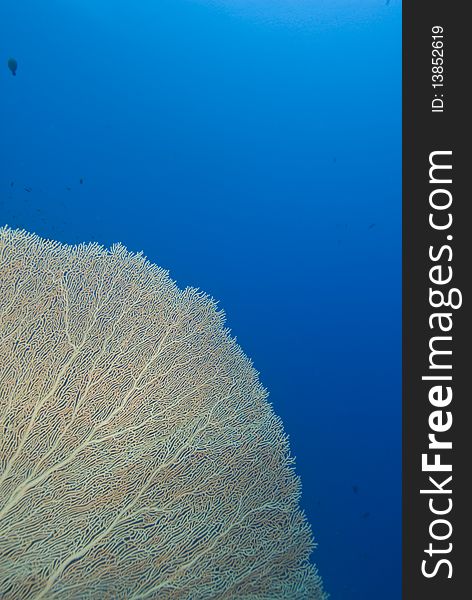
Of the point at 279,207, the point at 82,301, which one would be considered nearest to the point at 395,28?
the point at 279,207

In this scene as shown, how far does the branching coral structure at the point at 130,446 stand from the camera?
2590mm

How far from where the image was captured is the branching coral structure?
2.59 m

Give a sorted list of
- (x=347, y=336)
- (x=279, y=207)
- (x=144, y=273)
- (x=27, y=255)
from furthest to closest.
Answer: (x=347, y=336), (x=279, y=207), (x=144, y=273), (x=27, y=255)

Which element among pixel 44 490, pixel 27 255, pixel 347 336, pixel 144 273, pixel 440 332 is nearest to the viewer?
pixel 44 490

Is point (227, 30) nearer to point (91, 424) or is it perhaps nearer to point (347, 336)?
point (347, 336)

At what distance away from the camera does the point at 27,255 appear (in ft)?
9.89

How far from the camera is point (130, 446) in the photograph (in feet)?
9.23

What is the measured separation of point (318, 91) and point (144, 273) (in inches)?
251
